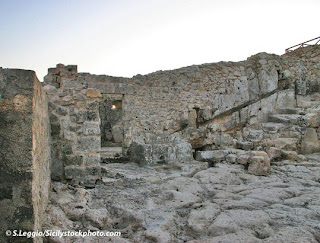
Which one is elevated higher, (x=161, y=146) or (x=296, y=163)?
(x=161, y=146)

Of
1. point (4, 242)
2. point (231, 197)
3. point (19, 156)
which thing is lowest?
point (231, 197)

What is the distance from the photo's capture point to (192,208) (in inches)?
112

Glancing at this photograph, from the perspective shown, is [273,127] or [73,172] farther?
[273,127]

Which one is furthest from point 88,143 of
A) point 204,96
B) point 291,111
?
point 291,111

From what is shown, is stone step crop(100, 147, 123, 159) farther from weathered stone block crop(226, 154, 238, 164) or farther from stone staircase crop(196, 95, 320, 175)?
weathered stone block crop(226, 154, 238, 164)

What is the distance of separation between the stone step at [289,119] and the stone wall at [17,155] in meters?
6.77

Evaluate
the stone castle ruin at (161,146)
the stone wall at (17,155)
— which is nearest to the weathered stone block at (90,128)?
the stone castle ruin at (161,146)

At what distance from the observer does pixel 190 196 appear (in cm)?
323

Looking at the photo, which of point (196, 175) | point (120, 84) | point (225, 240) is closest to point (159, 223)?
point (225, 240)

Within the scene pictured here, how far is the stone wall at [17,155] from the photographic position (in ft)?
5.51

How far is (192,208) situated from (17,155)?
193 cm

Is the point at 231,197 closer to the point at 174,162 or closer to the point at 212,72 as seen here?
the point at 174,162

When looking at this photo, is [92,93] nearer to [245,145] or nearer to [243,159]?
[243,159]

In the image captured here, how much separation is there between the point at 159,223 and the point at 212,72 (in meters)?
6.20
